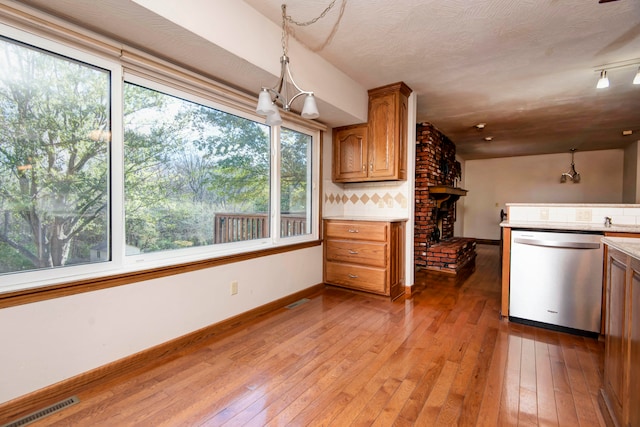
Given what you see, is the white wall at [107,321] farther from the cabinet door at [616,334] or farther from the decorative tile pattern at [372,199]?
the cabinet door at [616,334]

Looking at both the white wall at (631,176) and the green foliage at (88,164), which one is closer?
the green foliage at (88,164)

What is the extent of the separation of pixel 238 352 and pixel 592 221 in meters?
3.32

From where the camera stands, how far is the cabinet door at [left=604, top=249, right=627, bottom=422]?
1.34m

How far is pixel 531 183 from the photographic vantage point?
780cm

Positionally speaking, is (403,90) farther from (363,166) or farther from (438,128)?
(438,128)

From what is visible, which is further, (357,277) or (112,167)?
(357,277)

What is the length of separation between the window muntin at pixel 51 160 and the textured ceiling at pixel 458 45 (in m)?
0.32

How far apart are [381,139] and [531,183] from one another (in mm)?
6415

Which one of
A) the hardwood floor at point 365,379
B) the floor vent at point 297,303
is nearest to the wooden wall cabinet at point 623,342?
the hardwood floor at point 365,379

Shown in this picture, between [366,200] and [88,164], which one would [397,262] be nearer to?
[366,200]

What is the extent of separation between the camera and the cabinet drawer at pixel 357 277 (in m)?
3.35

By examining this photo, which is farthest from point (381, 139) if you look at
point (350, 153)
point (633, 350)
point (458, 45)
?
point (633, 350)

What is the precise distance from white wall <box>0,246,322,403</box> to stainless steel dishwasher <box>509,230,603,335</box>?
2.41 meters

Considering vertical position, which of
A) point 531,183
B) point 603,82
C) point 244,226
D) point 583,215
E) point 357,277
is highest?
point 603,82
